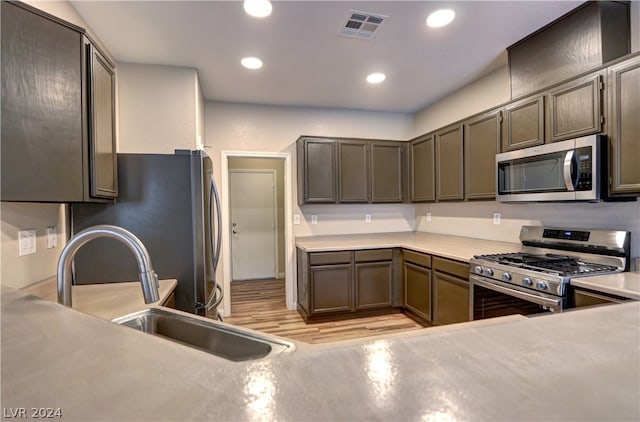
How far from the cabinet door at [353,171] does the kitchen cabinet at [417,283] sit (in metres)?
0.93

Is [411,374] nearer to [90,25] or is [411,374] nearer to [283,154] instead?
[90,25]

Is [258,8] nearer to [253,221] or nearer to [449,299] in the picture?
[449,299]

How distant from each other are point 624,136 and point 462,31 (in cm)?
128

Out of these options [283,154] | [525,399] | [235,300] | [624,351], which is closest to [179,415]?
[525,399]

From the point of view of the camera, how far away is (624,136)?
1.76 meters

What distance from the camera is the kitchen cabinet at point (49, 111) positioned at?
1.22 metres

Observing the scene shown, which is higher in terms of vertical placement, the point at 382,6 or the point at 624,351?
the point at 382,6

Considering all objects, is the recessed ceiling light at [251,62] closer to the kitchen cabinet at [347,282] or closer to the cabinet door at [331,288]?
the kitchen cabinet at [347,282]

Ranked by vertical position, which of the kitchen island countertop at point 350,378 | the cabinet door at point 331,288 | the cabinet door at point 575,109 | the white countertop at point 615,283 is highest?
the cabinet door at point 575,109

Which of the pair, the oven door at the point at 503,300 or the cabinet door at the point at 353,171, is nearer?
the oven door at the point at 503,300

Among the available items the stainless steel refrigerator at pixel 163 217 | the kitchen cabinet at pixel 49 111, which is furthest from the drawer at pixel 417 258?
the kitchen cabinet at pixel 49 111

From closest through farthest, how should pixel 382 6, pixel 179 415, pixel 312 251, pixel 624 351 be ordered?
pixel 179 415, pixel 624 351, pixel 382 6, pixel 312 251

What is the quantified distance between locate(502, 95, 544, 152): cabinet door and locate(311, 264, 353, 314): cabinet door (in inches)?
78.0

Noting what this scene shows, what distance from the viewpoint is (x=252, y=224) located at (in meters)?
5.39
